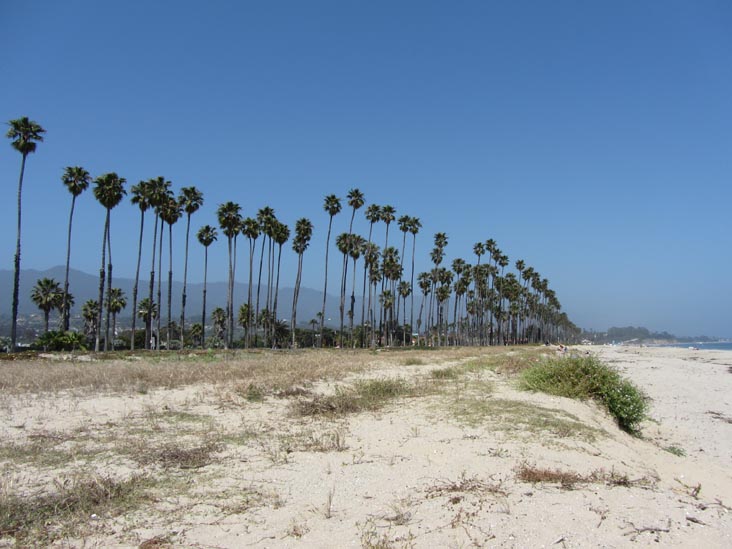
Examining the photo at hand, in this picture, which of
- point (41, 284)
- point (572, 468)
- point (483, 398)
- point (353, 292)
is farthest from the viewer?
point (353, 292)

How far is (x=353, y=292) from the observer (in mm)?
84812

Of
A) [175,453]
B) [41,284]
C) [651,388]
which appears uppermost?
[41,284]

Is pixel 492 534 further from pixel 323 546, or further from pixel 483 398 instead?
pixel 483 398

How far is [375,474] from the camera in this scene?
7.98 metres

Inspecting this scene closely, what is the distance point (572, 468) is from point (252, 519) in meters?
5.58

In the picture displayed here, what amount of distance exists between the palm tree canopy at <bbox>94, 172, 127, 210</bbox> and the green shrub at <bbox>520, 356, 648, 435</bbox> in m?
52.6

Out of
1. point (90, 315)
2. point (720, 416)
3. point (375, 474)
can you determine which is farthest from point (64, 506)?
point (90, 315)

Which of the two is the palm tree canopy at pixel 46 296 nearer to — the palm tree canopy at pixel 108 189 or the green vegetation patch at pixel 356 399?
the palm tree canopy at pixel 108 189

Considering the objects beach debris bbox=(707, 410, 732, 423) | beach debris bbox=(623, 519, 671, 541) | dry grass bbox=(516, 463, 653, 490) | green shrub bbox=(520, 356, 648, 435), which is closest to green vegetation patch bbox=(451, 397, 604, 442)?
dry grass bbox=(516, 463, 653, 490)

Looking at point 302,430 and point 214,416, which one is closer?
point 302,430

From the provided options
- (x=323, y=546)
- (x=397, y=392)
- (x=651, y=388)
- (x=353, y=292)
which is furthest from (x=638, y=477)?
(x=353, y=292)

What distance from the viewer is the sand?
573 cm

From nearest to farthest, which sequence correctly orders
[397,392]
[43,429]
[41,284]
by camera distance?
[43,429], [397,392], [41,284]

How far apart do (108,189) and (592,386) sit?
5544 centimetres
